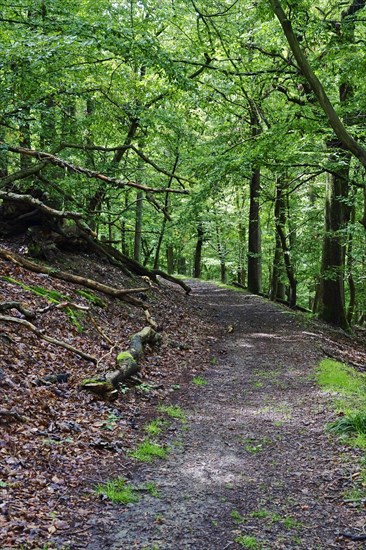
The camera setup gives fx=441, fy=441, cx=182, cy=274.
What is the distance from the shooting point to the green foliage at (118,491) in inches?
172

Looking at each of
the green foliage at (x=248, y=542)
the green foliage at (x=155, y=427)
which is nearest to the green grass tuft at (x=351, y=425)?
the green foliage at (x=155, y=427)

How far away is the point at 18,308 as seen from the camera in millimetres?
7449

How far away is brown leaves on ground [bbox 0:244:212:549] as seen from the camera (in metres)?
3.95

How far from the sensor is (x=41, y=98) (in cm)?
1002

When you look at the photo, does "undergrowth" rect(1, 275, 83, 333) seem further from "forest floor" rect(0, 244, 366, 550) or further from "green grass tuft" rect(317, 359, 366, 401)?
"green grass tuft" rect(317, 359, 366, 401)

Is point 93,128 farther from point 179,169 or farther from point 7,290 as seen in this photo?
point 179,169

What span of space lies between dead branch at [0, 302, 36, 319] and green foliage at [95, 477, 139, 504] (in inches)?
144

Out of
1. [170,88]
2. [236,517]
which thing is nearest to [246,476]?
[236,517]

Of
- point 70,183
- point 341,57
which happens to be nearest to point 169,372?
point 70,183

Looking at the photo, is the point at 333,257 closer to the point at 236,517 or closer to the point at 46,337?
the point at 46,337

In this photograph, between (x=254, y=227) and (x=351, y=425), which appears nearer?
(x=351, y=425)

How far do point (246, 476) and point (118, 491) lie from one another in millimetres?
1556

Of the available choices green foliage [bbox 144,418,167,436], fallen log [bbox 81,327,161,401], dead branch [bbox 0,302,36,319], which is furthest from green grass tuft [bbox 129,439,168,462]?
dead branch [bbox 0,302,36,319]

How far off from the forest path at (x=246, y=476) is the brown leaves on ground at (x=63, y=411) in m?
0.46
